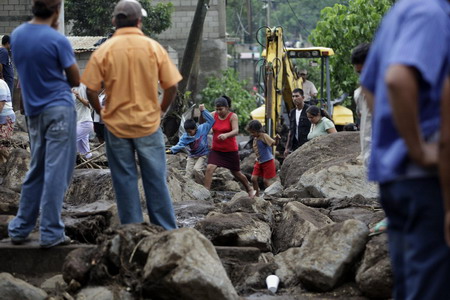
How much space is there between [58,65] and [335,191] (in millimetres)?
6087

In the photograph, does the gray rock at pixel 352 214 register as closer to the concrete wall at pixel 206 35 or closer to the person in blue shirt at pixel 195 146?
the person in blue shirt at pixel 195 146

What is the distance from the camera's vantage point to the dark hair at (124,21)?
710 cm

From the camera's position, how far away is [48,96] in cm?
701

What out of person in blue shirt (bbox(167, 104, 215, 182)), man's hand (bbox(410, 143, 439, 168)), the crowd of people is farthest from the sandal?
person in blue shirt (bbox(167, 104, 215, 182))

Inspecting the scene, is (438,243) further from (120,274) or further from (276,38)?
(276,38)

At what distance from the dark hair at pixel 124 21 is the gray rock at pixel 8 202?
263cm

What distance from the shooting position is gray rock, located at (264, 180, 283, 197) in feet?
47.2

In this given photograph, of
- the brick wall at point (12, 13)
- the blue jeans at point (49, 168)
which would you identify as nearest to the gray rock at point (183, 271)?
the blue jeans at point (49, 168)

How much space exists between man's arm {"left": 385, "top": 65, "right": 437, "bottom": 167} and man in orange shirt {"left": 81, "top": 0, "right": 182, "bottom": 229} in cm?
378

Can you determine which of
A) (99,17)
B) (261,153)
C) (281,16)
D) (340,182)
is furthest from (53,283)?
(281,16)

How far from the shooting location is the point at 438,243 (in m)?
3.46

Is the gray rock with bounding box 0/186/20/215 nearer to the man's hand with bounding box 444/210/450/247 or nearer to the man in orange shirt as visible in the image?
the man in orange shirt

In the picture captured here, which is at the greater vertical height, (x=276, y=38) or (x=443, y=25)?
(x=443, y=25)

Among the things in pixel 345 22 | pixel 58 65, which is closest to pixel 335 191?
pixel 58 65
